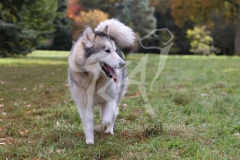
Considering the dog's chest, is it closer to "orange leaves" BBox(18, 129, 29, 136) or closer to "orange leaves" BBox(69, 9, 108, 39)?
→ "orange leaves" BBox(18, 129, 29, 136)

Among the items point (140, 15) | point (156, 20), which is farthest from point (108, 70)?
point (156, 20)

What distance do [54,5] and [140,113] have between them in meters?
20.0

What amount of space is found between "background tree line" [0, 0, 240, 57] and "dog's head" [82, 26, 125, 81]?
14.3 metres

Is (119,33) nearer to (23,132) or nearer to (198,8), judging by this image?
(23,132)

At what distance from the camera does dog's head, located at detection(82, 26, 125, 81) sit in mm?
3086

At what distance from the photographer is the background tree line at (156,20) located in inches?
901

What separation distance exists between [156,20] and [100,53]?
37.7 metres

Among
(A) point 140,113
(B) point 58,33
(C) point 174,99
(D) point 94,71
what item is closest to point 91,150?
(D) point 94,71

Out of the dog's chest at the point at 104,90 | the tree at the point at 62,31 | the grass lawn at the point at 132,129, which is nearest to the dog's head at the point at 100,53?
the dog's chest at the point at 104,90

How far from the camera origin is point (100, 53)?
3105mm

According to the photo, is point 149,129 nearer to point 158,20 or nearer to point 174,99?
point 174,99

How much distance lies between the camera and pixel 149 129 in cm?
338

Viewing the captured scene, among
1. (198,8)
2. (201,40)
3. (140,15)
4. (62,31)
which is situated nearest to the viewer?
(198,8)

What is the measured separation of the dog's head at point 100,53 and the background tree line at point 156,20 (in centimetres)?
1432
